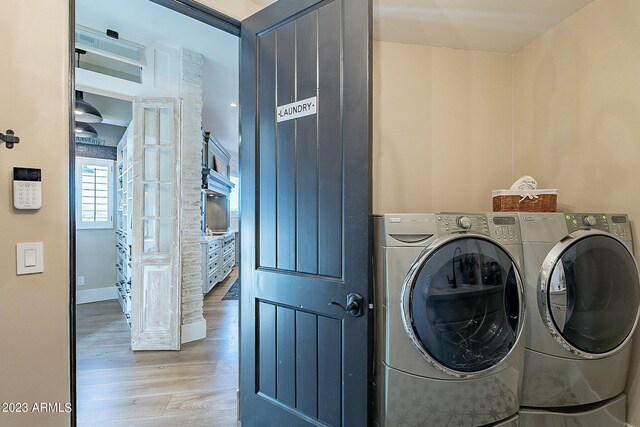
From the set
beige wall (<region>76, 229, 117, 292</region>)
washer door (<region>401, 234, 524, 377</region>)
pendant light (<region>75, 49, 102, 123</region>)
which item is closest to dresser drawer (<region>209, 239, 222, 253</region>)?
beige wall (<region>76, 229, 117, 292</region>)

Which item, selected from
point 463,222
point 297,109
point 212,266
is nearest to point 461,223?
point 463,222

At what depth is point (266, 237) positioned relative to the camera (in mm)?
1728

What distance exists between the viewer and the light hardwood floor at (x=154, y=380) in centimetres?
202

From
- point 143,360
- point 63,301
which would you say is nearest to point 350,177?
point 63,301

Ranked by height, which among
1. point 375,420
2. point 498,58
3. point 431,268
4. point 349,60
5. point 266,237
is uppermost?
point 498,58

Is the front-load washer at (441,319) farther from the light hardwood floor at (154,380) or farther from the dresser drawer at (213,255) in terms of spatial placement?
the dresser drawer at (213,255)

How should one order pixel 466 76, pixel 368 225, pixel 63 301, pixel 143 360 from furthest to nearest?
pixel 143 360, pixel 466 76, pixel 368 225, pixel 63 301

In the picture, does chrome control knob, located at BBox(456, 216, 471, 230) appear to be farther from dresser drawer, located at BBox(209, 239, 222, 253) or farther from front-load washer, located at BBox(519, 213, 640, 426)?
dresser drawer, located at BBox(209, 239, 222, 253)

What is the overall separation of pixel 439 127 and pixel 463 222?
129cm

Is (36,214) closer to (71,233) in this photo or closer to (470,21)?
(71,233)

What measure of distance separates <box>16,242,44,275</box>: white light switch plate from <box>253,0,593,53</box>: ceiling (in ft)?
5.94

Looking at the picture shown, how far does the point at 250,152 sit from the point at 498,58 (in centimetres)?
225

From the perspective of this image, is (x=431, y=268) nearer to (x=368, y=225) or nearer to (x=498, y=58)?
(x=368, y=225)

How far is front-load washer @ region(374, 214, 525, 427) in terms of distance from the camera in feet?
4.53
